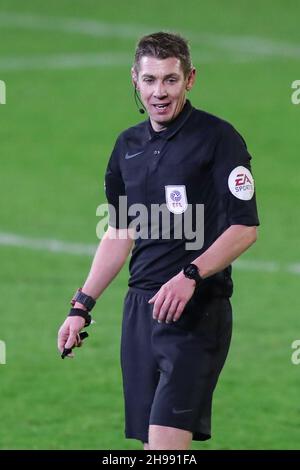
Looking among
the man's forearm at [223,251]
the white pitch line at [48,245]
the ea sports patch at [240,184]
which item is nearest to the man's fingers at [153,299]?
the man's forearm at [223,251]

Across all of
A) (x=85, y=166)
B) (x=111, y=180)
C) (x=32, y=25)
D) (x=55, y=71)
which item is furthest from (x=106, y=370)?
(x=32, y=25)

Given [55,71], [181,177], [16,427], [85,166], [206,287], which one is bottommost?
[16,427]

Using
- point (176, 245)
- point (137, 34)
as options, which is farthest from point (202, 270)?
point (137, 34)

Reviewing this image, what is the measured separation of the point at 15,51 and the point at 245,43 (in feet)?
12.5

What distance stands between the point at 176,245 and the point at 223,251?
42 centimetres

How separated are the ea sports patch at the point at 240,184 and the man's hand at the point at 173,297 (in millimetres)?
500

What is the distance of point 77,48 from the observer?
1086 inches

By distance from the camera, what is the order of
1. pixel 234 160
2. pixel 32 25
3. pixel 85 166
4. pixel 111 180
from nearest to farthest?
1. pixel 234 160
2. pixel 111 180
3. pixel 85 166
4. pixel 32 25

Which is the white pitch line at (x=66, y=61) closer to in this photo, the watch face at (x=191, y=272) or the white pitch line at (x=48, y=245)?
the white pitch line at (x=48, y=245)

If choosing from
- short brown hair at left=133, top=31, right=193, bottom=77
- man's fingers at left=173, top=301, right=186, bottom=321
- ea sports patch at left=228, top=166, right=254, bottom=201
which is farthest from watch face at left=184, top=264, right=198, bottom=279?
short brown hair at left=133, top=31, right=193, bottom=77

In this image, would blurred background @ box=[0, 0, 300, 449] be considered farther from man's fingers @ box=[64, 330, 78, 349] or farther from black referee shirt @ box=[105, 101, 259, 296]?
black referee shirt @ box=[105, 101, 259, 296]

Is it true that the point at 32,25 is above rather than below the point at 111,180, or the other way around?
above

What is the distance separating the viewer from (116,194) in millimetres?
9109

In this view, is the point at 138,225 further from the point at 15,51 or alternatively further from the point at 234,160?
the point at 15,51
